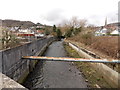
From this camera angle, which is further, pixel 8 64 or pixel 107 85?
pixel 107 85

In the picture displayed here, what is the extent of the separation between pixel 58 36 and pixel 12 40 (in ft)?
158

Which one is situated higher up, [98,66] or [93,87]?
[98,66]

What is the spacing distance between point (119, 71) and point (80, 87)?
232cm

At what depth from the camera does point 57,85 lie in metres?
6.19

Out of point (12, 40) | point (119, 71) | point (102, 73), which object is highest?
point (12, 40)

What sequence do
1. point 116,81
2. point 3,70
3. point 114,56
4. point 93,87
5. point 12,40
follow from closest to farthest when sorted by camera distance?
point 3,70 → point 116,81 → point 93,87 → point 114,56 → point 12,40

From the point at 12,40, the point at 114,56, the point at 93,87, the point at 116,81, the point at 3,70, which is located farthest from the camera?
the point at 12,40

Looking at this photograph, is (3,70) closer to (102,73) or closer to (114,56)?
(102,73)

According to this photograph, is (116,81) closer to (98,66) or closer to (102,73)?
(102,73)

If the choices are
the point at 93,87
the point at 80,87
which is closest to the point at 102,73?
the point at 93,87

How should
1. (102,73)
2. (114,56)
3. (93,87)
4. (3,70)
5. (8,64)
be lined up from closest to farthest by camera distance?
(3,70) < (8,64) < (93,87) < (102,73) < (114,56)

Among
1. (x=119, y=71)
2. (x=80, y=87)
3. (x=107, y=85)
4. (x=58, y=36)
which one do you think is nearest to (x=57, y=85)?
(x=80, y=87)

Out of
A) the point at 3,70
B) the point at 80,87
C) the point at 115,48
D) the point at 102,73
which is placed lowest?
the point at 80,87

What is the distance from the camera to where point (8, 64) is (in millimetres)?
4781
